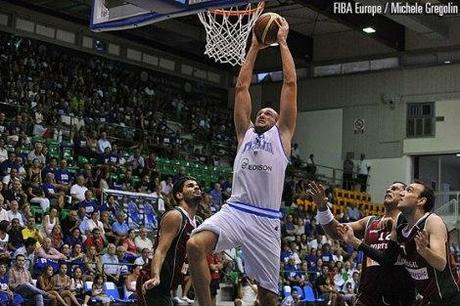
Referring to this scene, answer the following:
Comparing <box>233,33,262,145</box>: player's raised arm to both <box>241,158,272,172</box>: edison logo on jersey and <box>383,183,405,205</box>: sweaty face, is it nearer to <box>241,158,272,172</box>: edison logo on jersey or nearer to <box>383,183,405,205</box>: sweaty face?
<box>241,158,272,172</box>: edison logo on jersey

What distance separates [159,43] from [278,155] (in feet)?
79.8

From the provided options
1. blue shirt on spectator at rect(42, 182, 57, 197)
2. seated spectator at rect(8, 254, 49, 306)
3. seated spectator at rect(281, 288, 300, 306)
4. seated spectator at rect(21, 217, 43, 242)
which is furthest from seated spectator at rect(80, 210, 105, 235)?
seated spectator at rect(281, 288, 300, 306)

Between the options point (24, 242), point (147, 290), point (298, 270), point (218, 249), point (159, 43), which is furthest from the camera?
point (159, 43)

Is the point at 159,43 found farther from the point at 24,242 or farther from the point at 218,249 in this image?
the point at 218,249

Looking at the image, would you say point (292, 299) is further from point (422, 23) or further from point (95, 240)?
point (422, 23)

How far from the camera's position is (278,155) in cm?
562

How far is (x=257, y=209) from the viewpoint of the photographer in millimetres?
5473

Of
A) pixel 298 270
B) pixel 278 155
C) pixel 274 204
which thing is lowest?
pixel 298 270

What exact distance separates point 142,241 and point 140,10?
8.59m

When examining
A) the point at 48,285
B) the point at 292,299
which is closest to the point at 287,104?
the point at 48,285

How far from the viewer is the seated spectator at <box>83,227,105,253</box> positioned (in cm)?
1558

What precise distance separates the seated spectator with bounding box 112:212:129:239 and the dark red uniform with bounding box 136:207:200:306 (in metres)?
10.1

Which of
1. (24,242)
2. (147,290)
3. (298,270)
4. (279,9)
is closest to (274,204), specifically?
(147,290)

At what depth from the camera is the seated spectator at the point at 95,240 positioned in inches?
613
